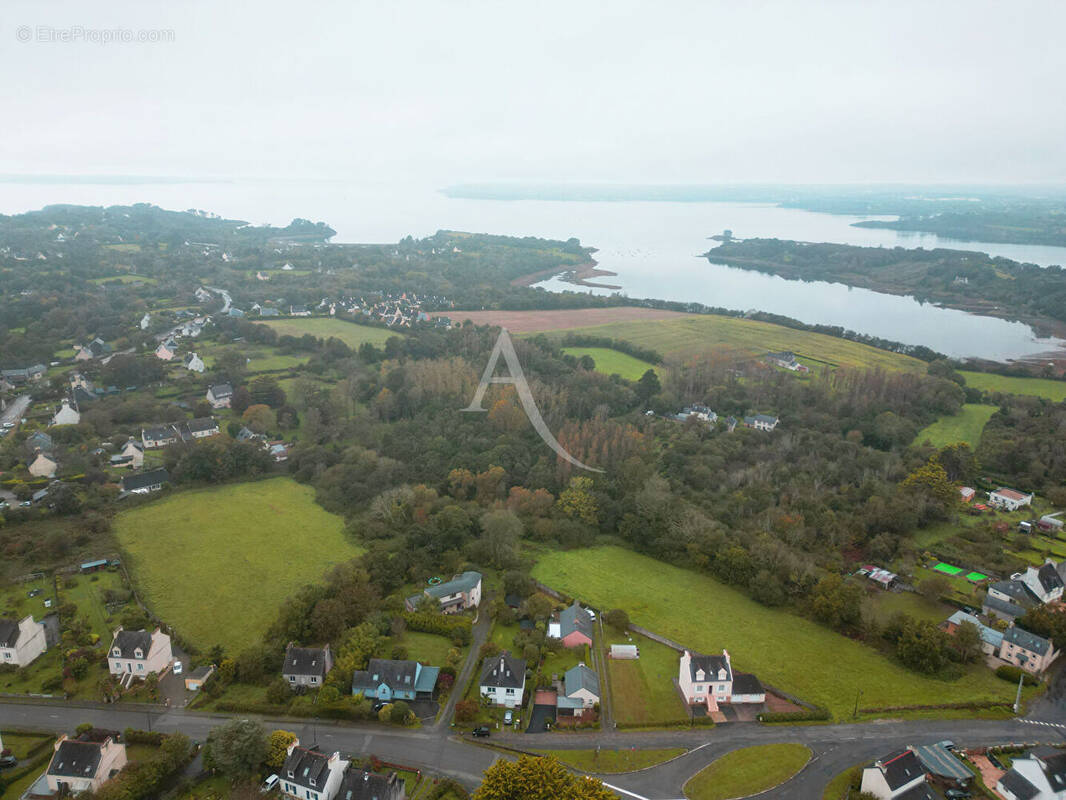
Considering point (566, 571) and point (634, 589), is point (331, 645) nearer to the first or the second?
point (566, 571)

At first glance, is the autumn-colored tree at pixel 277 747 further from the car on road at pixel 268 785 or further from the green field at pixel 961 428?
the green field at pixel 961 428

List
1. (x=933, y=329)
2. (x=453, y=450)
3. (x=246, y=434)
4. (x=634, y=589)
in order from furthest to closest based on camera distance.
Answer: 1. (x=933, y=329)
2. (x=246, y=434)
3. (x=453, y=450)
4. (x=634, y=589)

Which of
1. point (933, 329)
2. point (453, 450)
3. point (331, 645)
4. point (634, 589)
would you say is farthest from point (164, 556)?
point (933, 329)

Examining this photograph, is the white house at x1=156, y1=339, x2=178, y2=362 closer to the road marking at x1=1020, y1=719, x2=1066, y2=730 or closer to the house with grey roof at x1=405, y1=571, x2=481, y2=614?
the house with grey roof at x1=405, y1=571, x2=481, y2=614

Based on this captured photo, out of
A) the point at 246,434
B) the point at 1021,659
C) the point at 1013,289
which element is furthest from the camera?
the point at 1013,289

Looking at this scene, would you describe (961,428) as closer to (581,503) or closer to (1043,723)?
(1043,723)
